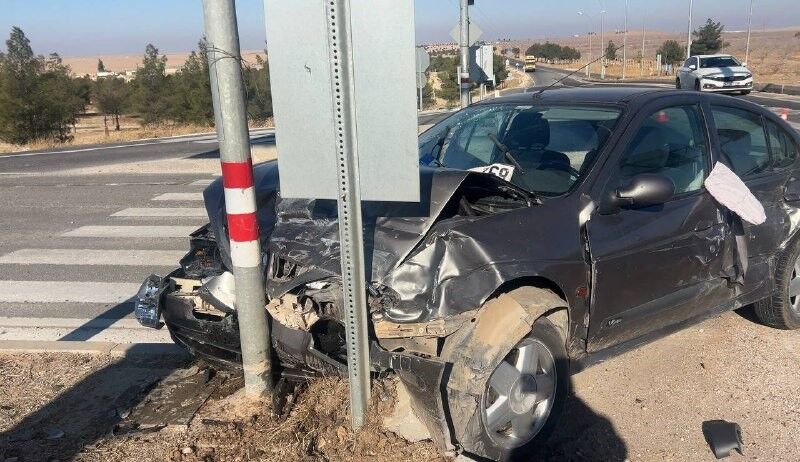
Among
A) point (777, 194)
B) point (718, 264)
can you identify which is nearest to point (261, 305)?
point (718, 264)

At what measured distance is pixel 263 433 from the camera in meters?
3.46

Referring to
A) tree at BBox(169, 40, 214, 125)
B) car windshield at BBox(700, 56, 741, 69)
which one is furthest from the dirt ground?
tree at BBox(169, 40, 214, 125)

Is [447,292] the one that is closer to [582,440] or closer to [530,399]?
[530,399]

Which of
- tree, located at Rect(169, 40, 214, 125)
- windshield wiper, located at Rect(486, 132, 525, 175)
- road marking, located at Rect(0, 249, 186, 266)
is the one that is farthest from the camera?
tree, located at Rect(169, 40, 214, 125)

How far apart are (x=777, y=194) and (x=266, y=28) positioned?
11.8 ft

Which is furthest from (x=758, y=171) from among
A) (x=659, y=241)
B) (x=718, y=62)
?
(x=718, y=62)

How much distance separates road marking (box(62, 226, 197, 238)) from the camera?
338 inches

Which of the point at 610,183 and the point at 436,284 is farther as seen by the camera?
the point at 610,183

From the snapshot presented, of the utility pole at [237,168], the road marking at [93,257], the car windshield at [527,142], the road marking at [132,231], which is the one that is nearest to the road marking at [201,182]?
the road marking at [132,231]

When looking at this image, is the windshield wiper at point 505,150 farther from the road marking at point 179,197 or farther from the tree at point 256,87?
the road marking at point 179,197

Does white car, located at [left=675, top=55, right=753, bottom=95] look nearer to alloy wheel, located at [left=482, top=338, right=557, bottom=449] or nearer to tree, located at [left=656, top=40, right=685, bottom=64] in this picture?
alloy wheel, located at [left=482, top=338, right=557, bottom=449]

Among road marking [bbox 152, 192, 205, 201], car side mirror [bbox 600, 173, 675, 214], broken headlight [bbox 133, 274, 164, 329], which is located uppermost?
car side mirror [bbox 600, 173, 675, 214]

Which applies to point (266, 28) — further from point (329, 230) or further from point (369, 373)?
point (369, 373)

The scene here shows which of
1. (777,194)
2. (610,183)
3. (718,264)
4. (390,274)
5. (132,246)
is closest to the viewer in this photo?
(390,274)
